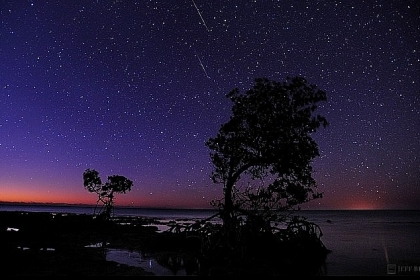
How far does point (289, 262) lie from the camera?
76.0 feet

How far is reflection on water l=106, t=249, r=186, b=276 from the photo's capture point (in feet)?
65.1

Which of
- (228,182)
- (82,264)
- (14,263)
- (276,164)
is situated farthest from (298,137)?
(14,263)

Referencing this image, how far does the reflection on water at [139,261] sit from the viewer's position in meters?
19.8

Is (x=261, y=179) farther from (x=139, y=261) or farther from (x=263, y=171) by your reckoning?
(x=139, y=261)

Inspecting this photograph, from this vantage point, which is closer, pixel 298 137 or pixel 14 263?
pixel 14 263

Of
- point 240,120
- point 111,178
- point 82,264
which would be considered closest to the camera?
point 82,264

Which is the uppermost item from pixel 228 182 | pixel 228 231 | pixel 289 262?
pixel 228 182

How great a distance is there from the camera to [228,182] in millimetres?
24438

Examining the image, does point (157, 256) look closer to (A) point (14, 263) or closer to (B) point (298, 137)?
(A) point (14, 263)

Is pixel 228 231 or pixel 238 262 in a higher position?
pixel 228 231

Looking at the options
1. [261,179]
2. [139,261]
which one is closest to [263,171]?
[261,179]

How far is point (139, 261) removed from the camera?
23.2 metres

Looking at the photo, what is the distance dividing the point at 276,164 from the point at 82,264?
13.9 metres

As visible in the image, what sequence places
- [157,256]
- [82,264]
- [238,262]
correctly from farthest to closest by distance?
[157,256] → [238,262] → [82,264]
